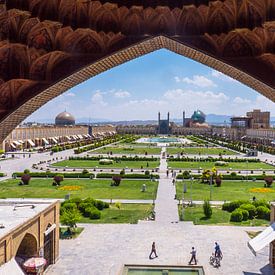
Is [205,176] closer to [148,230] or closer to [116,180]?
[116,180]

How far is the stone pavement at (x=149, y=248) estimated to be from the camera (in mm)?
11562

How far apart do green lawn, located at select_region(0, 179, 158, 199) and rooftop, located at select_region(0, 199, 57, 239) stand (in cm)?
1027

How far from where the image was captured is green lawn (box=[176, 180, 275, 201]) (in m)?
21.9

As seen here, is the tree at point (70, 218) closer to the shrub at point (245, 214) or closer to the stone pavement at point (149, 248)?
the stone pavement at point (149, 248)

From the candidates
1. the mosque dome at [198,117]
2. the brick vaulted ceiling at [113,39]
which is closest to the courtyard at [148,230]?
the brick vaulted ceiling at [113,39]

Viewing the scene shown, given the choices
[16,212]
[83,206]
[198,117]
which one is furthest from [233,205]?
[198,117]

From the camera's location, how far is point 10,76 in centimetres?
785

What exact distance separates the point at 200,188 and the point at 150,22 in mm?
17771

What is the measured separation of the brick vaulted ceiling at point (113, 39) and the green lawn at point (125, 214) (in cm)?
920

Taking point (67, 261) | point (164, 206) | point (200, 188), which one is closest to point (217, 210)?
point (164, 206)

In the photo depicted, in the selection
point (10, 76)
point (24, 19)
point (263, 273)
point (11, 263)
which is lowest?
point (263, 273)

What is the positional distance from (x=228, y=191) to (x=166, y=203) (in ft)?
17.6

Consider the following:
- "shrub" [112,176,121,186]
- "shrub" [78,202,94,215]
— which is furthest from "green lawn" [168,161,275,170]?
"shrub" [78,202,94,215]

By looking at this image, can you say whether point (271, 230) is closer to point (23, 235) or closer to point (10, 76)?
point (23, 235)
